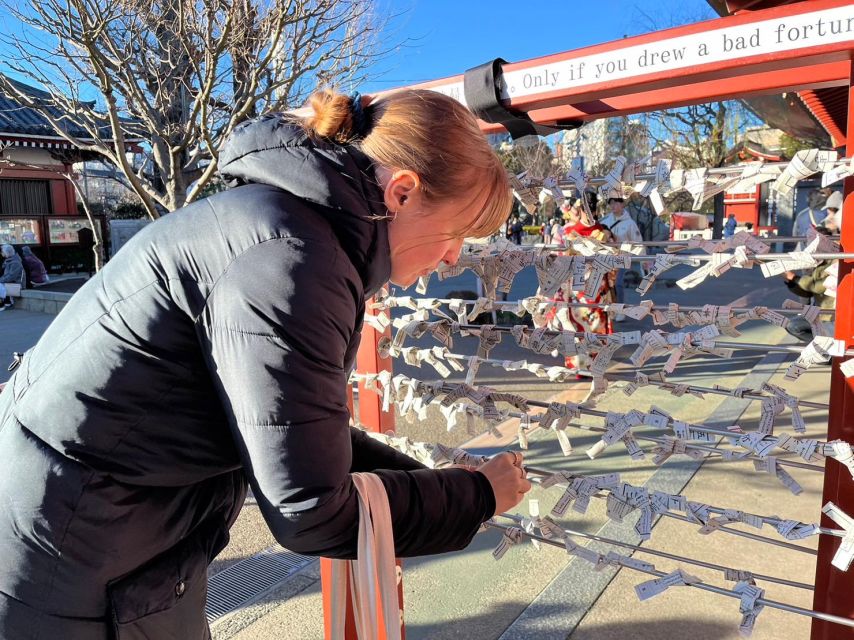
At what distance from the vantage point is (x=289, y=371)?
91cm

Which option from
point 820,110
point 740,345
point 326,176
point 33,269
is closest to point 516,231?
point 33,269

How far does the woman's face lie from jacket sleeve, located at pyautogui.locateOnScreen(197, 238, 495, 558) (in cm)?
14

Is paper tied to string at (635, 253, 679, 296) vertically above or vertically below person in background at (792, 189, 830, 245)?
below

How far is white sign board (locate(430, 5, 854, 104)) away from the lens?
112 cm

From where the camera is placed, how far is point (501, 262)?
174 centimetres

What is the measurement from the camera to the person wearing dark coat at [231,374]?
0.93 m

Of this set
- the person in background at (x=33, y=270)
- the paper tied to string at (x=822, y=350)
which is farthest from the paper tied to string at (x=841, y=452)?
the person in background at (x=33, y=270)

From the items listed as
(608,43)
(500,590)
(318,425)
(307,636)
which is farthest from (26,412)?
(500,590)

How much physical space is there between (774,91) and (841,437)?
2.33ft

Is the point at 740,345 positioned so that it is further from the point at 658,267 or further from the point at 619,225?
the point at 619,225

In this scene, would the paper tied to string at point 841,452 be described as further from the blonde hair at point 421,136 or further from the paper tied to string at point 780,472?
the blonde hair at point 421,136

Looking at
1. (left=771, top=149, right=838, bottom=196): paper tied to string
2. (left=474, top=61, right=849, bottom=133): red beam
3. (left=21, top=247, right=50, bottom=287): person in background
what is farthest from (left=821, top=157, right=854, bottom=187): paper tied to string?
(left=21, top=247, right=50, bottom=287): person in background

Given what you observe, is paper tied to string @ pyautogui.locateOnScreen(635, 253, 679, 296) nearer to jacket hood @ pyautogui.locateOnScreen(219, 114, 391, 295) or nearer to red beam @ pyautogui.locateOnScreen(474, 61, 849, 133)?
red beam @ pyautogui.locateOnScreen(474, 61, 849, 133)

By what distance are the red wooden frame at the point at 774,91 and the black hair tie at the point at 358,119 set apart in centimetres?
50
